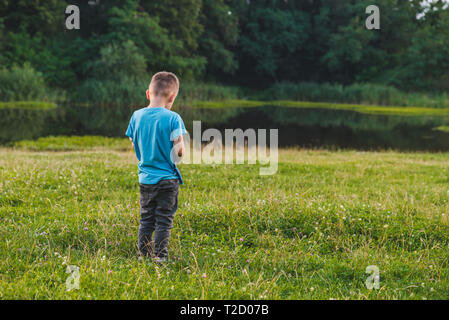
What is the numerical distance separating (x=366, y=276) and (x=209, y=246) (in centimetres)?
192

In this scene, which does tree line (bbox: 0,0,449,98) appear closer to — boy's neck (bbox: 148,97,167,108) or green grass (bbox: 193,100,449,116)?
green grass (bbox: 193,100,449,116)

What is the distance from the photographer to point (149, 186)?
4.87m

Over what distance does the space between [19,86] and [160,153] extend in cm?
4153

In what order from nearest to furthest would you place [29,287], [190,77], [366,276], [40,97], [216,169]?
[29,287] → [366,276] → [216,169] → [40,97] → [190,77]

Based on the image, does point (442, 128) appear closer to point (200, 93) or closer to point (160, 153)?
point (200, 93)

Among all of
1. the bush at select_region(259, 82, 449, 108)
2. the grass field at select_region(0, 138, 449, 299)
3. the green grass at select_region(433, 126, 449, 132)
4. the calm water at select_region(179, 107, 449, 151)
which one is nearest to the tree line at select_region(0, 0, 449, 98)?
the bush at select_region(259, 82, 449, 108)

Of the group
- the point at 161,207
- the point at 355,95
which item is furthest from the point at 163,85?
the point at 355,95

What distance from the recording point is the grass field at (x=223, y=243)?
14.0 feet

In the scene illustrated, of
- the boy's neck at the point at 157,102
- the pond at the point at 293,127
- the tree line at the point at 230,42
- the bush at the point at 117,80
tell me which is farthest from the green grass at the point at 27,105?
the boy's neck at the point at 157,102

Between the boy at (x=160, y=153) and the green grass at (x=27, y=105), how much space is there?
3830cm

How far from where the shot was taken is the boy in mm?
4801

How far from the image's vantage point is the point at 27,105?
39.9 m

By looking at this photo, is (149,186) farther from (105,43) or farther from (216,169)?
(105,43)
